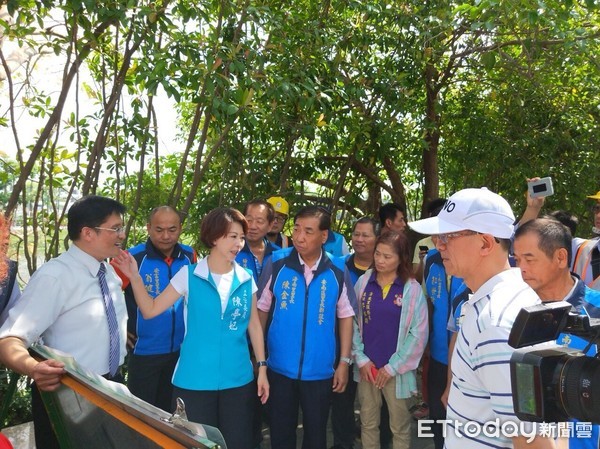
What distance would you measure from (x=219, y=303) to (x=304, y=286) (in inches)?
25.5

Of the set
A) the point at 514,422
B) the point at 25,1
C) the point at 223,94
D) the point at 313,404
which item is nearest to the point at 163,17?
the point at 223,94

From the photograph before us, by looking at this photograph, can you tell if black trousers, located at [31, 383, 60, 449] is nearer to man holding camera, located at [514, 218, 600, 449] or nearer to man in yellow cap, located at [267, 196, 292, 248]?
man holding camera, located at [514, 218, 600, 449]

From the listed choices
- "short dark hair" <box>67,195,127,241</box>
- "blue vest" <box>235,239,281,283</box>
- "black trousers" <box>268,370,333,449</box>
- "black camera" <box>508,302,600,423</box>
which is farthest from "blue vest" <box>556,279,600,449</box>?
"blue vest" <box>235,239,281,283</box>

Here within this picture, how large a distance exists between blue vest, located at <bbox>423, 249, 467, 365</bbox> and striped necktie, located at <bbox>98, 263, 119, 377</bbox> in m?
2.19

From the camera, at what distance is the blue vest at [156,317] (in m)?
4.25

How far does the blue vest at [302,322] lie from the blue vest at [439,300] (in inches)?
28.6

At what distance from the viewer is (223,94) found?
4.47m

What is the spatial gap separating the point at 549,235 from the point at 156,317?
8.25ft

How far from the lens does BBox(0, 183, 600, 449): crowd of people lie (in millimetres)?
1985

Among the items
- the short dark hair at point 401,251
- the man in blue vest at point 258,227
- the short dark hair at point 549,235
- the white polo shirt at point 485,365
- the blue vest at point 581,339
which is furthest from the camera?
the man in blue vest at point 258,227

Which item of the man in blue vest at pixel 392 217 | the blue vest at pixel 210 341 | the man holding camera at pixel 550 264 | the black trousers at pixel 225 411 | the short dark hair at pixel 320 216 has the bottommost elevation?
the black trousers at pixel 225 411

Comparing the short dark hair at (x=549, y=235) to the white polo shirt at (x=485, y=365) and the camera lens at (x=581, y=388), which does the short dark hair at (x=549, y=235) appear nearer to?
the white polo shirt at (x=485, y=365)

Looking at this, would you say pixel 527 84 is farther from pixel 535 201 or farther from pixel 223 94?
pixel 223 94

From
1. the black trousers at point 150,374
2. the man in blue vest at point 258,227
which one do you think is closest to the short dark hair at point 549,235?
the man in blue vest at point 258,227
